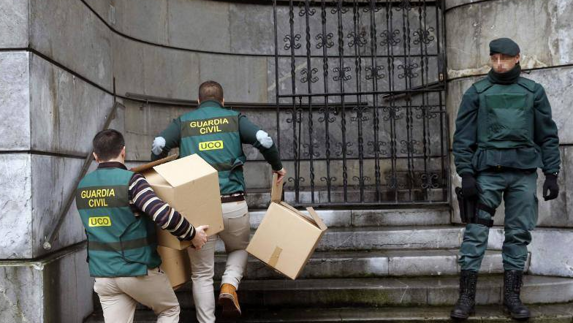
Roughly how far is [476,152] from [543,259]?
1.61 m

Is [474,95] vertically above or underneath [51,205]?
above

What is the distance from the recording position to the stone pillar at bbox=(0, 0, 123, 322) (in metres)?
3.73

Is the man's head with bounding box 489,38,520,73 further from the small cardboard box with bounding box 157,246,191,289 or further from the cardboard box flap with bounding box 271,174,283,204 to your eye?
the small cardboard box with bounding box 157,246,191,289

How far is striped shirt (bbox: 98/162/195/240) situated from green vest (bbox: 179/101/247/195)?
0.90m

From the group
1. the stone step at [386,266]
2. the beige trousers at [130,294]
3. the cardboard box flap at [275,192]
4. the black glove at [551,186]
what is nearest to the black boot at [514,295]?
the black glove at [551,186]

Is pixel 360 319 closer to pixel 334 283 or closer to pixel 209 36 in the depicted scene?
pixel 334 283

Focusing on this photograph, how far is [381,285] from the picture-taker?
4648mm

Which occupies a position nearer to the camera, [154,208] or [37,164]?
[154,208]

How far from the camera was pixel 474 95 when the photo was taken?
4160 millimetres

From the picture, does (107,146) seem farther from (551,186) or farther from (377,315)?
(551,186)

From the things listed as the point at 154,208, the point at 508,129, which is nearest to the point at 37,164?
the point at 154,208

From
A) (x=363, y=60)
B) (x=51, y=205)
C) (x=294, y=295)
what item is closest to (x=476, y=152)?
(x=294, y=295)

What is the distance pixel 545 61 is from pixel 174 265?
3.96 metres

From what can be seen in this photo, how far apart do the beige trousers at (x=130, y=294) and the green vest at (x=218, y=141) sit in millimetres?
930
